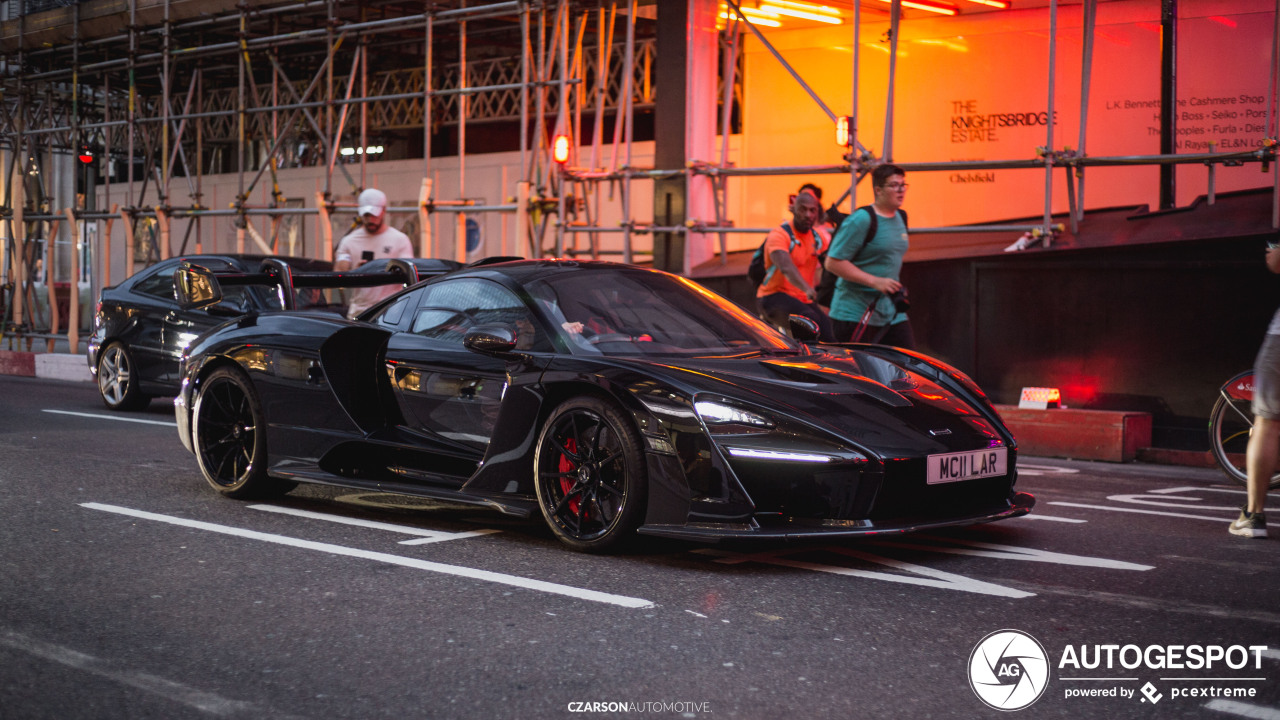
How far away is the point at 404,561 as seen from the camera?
525 cm

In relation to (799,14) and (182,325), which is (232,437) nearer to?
(182,325)

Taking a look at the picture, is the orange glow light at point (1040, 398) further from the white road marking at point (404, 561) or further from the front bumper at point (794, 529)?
the white road marking at point (404, 561)

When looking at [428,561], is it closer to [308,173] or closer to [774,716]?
[774,716]

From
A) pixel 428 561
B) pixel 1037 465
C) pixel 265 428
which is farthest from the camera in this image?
pixel 1037 465

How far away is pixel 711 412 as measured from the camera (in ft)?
15.9

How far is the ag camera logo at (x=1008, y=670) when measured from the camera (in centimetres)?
347

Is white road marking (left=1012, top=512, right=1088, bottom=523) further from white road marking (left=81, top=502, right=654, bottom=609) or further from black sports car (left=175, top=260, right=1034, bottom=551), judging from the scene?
white road marking (left=81, top=502, right=654, bottom=609)

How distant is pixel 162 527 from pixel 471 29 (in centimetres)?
1297

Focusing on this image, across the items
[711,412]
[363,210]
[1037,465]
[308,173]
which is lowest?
[1037,465]

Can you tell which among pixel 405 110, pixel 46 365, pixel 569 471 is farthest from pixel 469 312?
pixel 405 110

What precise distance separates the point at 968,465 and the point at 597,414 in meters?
1.41

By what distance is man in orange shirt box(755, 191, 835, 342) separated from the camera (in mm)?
9102

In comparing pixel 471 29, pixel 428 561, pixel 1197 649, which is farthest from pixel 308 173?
pixel 1197 649
